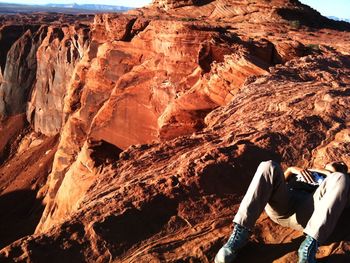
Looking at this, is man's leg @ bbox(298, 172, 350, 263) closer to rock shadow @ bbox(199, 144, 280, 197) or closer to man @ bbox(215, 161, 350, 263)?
man @ bbox(215, 161, 350, 263)

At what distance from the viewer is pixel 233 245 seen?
511cm

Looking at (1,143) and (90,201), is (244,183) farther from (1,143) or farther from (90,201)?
(1,143)

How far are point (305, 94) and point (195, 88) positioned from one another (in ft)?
16.1

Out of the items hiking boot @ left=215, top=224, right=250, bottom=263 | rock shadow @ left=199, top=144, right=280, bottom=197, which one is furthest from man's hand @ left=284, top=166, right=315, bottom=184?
hiking boot @ left=215, top=224, right=250, bottom=263

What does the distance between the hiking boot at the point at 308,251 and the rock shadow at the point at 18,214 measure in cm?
1629

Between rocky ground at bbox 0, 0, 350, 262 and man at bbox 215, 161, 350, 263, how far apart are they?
0.27 meters

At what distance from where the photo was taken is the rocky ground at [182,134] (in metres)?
5.53

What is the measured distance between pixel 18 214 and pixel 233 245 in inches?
796

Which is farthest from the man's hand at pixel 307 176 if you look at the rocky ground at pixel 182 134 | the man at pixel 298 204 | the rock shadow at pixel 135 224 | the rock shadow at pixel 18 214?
the rock shadow at pixel 18 214

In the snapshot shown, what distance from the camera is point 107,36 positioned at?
21.4 meters

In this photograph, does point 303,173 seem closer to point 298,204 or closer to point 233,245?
point 298,204

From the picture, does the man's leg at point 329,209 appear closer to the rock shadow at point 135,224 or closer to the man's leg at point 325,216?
the man's leg at point 325,216

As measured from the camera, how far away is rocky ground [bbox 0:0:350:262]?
5527 mm

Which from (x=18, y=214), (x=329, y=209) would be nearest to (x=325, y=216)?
(x=329, y=209)
